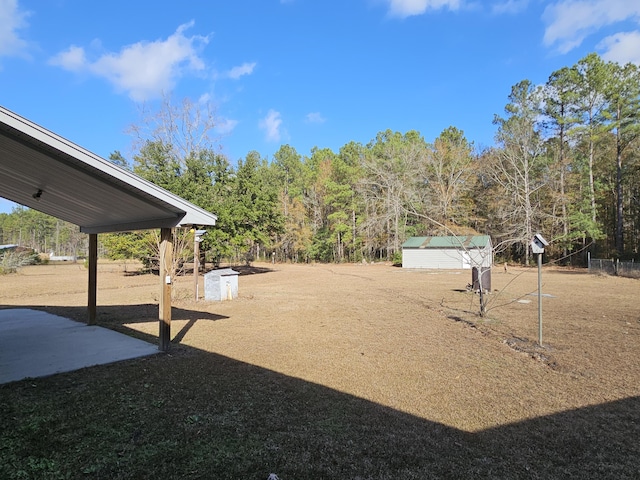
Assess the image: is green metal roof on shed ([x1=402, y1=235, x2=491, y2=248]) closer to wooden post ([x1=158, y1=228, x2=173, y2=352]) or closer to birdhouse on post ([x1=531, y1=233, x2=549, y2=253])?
birdhouse on post ([x1=531, y1=233, x2=549, y2=253])

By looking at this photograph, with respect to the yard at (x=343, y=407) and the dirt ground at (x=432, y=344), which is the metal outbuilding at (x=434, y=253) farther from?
the yard at (x=343, y=407)

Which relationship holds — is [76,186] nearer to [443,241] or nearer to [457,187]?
[443,241]

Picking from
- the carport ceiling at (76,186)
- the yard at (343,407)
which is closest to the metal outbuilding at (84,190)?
the carport ceiling at (76,186)

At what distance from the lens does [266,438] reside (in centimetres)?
301

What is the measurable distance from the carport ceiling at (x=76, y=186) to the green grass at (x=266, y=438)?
2378 mm

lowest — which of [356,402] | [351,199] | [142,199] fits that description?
[356,402]

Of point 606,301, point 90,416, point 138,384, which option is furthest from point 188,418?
point 606,301

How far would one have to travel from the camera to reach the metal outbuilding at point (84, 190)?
376 centimetres

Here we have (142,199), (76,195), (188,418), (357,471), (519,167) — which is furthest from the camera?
(519,167)

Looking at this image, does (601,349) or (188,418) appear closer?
(188,418)

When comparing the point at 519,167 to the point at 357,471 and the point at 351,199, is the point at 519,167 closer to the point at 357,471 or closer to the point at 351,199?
the point at 351,199

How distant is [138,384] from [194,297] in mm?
7811

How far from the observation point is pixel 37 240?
75250 millimetres

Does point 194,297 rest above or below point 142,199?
below
